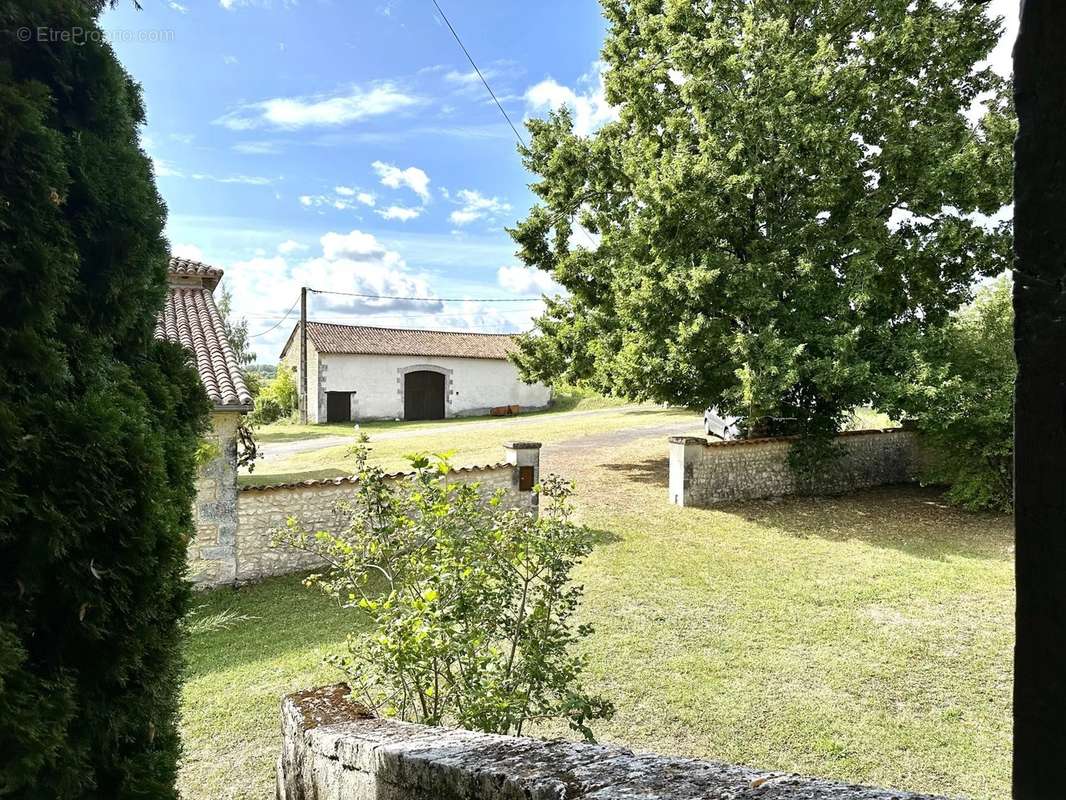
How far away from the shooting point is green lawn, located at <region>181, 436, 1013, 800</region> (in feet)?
13.5

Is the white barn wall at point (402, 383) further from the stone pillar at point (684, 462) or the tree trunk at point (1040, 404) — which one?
the tree trunk at point (1040, 404)

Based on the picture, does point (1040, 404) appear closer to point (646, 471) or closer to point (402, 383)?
point (646, 471)

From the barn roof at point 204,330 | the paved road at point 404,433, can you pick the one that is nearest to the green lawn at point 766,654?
the barn roof at point 204,330

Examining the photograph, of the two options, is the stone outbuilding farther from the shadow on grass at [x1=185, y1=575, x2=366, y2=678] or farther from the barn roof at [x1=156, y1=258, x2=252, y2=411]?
the shadow on grass at [x1=185, y1=575, x2=366, y2=678]

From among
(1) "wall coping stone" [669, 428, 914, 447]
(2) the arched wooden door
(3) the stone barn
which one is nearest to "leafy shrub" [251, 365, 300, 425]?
(3) the stone barn

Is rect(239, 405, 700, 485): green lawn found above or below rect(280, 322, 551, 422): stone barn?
below

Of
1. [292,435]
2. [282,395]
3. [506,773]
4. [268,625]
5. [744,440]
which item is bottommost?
[268,625]

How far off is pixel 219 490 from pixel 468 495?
5295 mm

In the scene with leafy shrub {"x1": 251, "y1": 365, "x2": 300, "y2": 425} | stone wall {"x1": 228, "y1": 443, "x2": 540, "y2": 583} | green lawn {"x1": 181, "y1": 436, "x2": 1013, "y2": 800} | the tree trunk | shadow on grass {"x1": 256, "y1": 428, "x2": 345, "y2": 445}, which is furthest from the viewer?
leafy shrub {"x1": 251, "y1": 365, "x2": 300, "y2": 425}

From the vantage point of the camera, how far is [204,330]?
9.50 m

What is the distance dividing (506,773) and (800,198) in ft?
39.5

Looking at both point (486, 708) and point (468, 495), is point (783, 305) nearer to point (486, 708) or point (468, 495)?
point (468, 495)

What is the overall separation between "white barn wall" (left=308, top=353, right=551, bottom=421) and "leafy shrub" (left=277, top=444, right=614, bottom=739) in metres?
23.3

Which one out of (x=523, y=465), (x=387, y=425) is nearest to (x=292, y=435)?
(x=387, y=425)
